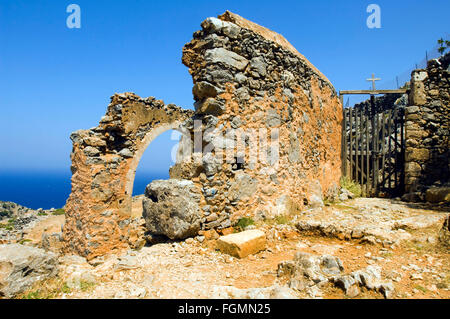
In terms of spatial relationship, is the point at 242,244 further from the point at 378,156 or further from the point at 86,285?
the point at 378,156

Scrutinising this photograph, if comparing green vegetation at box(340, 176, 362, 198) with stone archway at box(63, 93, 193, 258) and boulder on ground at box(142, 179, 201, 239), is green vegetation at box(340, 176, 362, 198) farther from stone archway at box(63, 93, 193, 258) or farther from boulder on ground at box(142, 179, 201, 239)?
stone archway at box(63, 93, 193, 258)

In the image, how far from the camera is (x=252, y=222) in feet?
14.0

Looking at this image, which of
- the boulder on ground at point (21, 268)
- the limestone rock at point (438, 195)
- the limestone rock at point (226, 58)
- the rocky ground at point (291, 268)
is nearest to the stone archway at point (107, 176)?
the rocky ground at point (291, 268)

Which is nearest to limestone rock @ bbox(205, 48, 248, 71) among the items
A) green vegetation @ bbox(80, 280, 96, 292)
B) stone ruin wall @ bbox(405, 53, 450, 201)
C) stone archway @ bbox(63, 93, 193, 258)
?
green vegetation @ bbox(80, 280, 96, 292)

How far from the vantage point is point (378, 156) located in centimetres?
838

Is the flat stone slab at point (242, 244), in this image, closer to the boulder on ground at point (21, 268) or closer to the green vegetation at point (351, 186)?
the boulder on ground at point (21, 268)

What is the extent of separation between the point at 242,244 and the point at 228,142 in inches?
62.6

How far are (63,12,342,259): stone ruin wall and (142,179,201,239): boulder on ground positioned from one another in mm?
186

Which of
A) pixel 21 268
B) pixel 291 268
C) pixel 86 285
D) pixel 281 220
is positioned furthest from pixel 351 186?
pixel 21 268

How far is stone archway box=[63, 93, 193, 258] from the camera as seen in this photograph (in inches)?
266

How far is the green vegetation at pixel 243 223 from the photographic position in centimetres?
414
